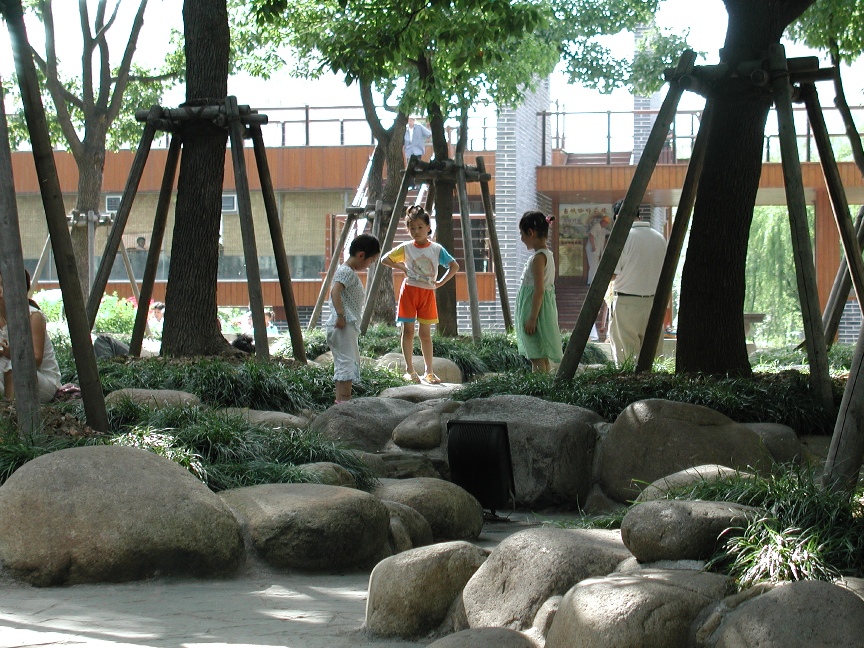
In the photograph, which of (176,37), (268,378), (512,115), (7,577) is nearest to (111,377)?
(268,378)

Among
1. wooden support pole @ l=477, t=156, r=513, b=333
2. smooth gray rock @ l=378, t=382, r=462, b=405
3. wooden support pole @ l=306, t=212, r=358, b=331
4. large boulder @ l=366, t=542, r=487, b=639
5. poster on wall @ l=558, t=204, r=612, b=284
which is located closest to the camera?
large boulder @ l=366, t=542, r=487, b=639

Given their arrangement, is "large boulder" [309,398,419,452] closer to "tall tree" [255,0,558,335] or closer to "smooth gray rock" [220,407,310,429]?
"smooth gray rock" [220,407,310,429]

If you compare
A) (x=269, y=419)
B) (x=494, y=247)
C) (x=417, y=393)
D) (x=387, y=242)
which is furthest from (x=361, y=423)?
(x=494, y=247)

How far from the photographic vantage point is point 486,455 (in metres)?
6.46

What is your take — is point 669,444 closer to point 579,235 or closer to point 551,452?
point 551,452

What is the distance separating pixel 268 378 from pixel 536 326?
2188 mm

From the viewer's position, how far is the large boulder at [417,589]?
3.90m

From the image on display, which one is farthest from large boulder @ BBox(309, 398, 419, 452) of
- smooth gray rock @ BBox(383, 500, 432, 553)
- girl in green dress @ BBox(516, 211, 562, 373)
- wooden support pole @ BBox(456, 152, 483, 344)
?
wooden support pole @ BBox(456, 152, 483, 344)

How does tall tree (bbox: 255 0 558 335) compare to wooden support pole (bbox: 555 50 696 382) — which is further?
tall tree (bbox: 255 0 558 335)

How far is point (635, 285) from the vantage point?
943cm

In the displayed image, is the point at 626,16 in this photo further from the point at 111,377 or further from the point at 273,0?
the point at 111,377

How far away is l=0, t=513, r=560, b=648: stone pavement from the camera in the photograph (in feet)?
12.0

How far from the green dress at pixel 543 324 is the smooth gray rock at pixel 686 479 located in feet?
13.9

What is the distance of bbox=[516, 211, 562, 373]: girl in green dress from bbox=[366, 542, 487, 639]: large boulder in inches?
187
